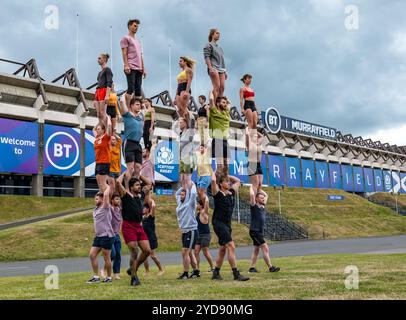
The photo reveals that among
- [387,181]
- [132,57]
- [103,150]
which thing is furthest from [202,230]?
[387,181]

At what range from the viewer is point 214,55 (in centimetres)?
902

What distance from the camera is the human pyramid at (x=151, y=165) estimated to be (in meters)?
8.66

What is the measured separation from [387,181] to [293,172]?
41303mm

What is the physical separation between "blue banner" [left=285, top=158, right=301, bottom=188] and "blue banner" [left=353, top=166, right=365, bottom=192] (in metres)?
21.3

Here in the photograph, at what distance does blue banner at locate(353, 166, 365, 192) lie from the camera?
297 ft

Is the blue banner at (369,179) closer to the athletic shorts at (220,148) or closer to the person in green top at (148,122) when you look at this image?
the person in green top at (148,122)

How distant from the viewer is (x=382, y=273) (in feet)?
29.4

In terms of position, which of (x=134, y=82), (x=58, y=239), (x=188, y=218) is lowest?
(x=58, y=239)

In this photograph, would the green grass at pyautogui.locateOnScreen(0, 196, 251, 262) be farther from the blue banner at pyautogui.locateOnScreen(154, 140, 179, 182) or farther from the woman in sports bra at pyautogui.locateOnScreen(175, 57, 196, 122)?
the blue banner at pyautogui.locateOnScreen(154, 140, 179, 182)

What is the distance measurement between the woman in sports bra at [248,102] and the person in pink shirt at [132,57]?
2.89 metres

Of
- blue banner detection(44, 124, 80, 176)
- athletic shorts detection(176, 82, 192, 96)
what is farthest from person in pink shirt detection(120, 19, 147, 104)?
blue banner detection(44, 124, 80, 176)

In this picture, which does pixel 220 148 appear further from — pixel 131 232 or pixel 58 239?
pixel 58 239
